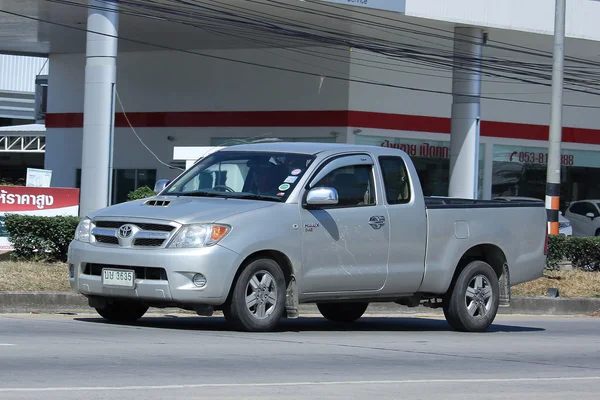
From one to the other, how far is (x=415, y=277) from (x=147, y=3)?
17.8m

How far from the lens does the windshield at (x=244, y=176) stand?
37.1 ft

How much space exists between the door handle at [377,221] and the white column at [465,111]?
20.1 meters

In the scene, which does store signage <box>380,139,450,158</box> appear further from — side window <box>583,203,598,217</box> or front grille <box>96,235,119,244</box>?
front grille <box>96,235,119,244</box>

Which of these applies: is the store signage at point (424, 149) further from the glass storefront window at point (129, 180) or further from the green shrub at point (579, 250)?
the green shrub at point (579, 250)

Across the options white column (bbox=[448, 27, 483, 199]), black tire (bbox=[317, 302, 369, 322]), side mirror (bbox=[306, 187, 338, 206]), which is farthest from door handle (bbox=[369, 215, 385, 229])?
white column (bbox=[448, 27, 483, 199])

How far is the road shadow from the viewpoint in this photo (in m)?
11.9

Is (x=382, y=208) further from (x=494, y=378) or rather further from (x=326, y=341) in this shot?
(x=494, y=378)

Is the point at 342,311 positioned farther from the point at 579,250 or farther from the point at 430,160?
the point at 430,160

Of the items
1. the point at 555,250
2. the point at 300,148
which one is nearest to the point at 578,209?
the point at 555,250

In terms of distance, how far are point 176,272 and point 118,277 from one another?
2.15 feet

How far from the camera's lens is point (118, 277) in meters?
10.7

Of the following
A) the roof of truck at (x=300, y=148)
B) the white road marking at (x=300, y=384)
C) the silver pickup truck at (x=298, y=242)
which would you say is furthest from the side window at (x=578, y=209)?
the white road marking at (x=300, y=384)

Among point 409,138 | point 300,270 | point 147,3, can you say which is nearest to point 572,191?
point 409,138

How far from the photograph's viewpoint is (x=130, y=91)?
1497 inches
